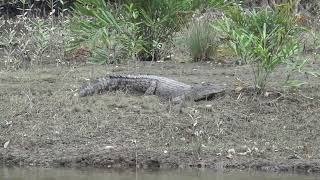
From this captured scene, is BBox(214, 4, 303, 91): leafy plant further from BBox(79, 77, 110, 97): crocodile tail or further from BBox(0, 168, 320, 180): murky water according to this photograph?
BBox(0, 168, 320, 180): murky water

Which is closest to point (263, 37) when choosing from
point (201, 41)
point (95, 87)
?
point (95, 87)

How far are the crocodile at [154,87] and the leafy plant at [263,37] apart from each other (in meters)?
0.59

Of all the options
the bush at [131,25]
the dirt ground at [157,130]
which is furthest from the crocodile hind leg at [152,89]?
the bush at [131,25]

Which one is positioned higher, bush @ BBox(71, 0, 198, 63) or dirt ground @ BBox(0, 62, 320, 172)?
bush @ BBox(71, 0, 198, 63)

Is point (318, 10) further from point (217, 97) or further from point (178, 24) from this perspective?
point (217, 97)

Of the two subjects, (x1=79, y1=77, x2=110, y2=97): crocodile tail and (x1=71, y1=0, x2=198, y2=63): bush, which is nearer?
(x1=79, y1=77, x2=110, y2=97): crocodile tail

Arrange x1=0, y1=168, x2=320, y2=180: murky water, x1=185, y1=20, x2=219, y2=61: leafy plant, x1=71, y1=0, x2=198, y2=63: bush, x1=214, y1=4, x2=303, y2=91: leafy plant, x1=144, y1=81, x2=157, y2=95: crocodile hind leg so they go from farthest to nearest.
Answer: x1=185, y1=20, x2=219, y2=61: leafy plant
x1=71, y1=0, x2=198, y2=63: bush
x1=144, y1=81, x2=157, y2=95: crocodile hind leg
x1=214, y1=4, x2=303, y2=91: leafy plant
x1=0, y1=168, x2=320, y2=180: murky water

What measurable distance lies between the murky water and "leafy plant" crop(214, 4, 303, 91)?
2.13 meters

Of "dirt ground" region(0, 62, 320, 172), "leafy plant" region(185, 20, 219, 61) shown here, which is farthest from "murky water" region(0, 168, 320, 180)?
"leafy plant" region(185, 20, 219, 61)

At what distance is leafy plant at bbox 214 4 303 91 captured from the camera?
898 cm

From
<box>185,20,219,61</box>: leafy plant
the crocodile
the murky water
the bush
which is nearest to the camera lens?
the murky water

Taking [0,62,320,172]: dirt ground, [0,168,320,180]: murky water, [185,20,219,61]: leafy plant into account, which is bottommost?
[0,168,320,180]: murky water

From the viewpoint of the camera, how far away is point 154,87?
9672mm

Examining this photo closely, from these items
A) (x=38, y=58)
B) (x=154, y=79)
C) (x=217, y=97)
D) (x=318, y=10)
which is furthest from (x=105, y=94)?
(x=318, y=10)
